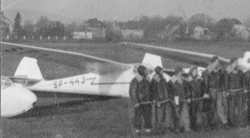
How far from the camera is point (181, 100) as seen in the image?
753 centimetres

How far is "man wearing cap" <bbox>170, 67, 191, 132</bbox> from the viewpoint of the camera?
7500 millimetres

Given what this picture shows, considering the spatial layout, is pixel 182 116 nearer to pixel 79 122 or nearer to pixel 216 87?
pixel 216 87

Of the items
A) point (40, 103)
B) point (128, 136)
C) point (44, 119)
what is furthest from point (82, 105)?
point (128, 136)

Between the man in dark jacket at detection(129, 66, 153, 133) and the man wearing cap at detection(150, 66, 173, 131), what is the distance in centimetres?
14

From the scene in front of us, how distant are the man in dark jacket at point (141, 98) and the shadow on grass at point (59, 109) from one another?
3337 millimetres

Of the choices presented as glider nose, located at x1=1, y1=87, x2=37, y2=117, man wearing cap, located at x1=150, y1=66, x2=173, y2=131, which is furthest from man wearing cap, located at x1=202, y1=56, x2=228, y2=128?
glider nose, located at x1=1, y1=87, x2=37, y2=117

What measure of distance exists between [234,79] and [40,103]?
6461 millimetres

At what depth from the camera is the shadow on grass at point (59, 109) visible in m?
9.98

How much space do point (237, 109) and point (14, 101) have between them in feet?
16.0

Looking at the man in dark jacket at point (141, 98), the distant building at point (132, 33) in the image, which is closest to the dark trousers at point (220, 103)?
the man in dark jacket at point (141, 98)

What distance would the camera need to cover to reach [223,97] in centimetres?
793

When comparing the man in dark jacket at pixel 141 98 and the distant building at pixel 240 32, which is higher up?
the distant building at pixel 240 32

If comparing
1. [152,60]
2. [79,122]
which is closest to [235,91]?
[79,122]

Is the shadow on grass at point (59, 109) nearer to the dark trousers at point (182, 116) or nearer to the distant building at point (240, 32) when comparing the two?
the dark trousers at point (182, 116)
